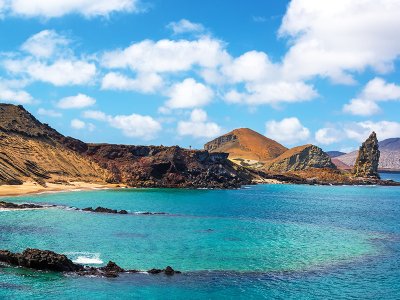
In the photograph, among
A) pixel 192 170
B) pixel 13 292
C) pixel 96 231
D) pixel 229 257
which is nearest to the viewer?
pixel 13 292

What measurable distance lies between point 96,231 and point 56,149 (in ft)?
342

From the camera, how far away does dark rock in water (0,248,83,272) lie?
142 feet

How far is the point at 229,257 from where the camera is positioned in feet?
174

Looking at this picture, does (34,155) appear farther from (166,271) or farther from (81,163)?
(166,271)

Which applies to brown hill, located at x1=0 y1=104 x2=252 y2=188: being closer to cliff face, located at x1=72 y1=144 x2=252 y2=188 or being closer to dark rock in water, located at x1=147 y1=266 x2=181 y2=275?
cliff face, located at x1=72 y1=144 x2=252 y2=188

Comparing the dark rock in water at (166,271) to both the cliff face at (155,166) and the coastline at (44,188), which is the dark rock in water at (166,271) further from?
the cliff face at (155,166)

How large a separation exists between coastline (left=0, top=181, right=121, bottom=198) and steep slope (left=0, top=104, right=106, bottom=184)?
9.43 feet

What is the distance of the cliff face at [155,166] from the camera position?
17482cm

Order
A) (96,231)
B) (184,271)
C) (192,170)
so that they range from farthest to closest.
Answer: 1. (192,170)
2. (96,231)
3. (184,271)

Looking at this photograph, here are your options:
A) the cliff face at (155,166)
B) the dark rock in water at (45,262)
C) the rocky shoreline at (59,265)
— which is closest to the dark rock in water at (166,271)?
the rocky shoreline at (59,265)

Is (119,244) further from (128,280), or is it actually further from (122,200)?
(122,200)

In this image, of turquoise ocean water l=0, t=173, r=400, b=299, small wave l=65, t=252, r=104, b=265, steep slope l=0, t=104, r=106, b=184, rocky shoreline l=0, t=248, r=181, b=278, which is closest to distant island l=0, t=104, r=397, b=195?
steep slope l=0, t=104, r=106, b=184

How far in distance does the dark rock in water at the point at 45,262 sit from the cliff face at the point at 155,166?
403ft

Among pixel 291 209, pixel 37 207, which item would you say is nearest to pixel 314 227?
pixel 291 209
